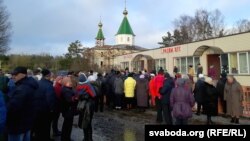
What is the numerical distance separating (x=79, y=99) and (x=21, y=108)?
3063 mm

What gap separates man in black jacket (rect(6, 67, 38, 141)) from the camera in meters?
6.47

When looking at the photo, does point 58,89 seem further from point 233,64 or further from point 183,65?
point 183,65

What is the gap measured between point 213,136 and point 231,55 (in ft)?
71.7

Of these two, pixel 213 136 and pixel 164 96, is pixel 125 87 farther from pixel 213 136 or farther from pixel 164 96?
pixel 213 136

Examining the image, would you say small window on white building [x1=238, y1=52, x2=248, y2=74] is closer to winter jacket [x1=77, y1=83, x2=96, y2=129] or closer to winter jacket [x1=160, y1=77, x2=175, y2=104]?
winter jacket [x1=160, y1=77, x2=175, y2=104]

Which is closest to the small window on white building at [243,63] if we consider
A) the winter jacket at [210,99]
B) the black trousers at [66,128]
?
the winter jacket at [210,99]

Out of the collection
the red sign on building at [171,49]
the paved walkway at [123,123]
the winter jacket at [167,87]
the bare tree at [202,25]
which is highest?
the bare tree at [202,25]

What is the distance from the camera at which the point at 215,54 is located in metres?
29.2

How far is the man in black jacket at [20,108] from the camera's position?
6473 millimetres

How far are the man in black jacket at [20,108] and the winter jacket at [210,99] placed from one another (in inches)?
293

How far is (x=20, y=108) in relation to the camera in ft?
21.4

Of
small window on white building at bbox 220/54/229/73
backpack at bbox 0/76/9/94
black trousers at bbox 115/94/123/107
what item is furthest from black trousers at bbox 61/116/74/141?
small window on white building at bbox 220/54/229/73

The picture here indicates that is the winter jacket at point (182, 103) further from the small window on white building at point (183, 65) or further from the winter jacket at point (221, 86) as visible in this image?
the small window on white building at point (183, 65)

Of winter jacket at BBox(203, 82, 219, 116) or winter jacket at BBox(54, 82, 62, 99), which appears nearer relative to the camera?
winter jacket at BBox(54, 82, 62, 99)
